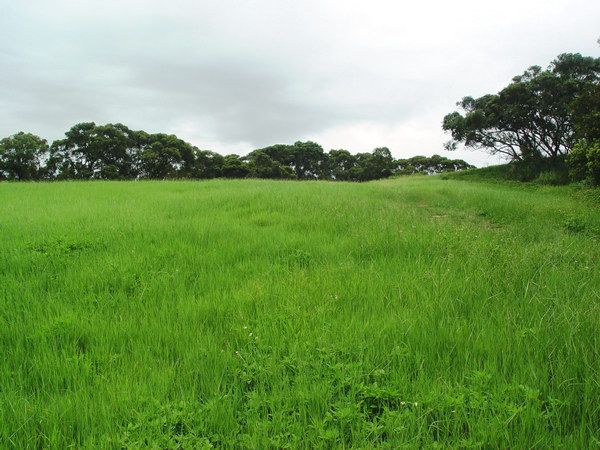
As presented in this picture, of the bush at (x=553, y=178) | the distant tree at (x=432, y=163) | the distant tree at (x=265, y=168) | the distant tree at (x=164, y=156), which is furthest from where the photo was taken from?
the distant tree at (x=432, y=163)

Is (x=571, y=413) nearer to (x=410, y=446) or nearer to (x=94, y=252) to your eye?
(x=410, y=446)

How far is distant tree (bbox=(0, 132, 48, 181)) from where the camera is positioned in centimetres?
4078

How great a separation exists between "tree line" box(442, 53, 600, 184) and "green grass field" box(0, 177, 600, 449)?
92.9 feet

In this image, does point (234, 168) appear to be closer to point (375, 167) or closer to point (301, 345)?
point (375, 167)

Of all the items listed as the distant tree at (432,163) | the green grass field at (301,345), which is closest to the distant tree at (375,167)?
the distant tree at (432,163)

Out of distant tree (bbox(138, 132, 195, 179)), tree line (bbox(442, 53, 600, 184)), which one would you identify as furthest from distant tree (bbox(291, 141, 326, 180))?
tree line (bbox(442, 53, 600, 184))

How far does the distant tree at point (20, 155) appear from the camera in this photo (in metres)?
40.8

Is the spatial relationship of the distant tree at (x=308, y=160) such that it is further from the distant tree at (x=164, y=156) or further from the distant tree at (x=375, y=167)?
the distant tree at (x=164, y=156)

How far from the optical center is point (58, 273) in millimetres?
4418

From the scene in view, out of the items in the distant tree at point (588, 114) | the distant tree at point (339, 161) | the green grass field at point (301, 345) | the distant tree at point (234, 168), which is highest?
the distant tree at point (339, 161)

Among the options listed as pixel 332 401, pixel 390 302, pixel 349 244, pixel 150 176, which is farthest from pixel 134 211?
pixel 150 176

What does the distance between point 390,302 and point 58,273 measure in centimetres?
418

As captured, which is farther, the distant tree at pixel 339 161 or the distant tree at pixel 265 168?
the distant tree at pixel 339 161

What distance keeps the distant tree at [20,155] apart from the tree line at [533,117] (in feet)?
159
